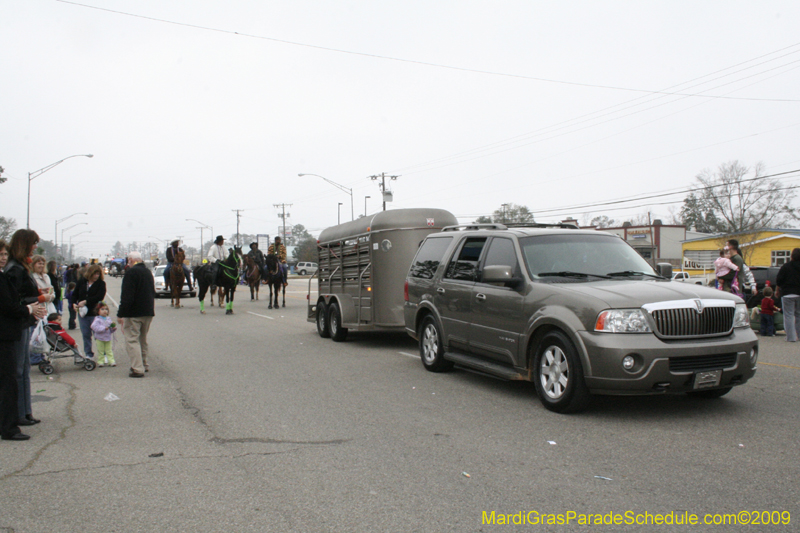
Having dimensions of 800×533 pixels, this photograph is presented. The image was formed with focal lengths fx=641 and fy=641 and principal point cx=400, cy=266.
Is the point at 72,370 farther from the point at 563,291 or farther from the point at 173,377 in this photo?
the point at 563,291

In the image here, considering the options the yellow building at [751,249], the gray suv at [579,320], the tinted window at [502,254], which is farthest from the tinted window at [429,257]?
the yellow building at [751,249]

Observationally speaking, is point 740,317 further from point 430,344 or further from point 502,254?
point 430,344

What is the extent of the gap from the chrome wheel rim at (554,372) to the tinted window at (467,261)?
179cm

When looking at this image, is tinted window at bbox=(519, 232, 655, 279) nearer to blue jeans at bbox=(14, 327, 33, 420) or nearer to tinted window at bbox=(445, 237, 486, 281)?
tinted window at bbox=(445, 237, 486, 281)

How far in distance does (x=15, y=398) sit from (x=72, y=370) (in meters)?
4.58

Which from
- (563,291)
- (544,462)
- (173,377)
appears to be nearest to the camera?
(544,462)

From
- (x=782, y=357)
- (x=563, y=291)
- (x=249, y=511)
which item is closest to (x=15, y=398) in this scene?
(x=249, y=511)

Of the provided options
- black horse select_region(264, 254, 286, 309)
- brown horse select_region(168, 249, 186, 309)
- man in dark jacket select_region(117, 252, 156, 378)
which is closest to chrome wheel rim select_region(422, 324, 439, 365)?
man in dark jacket select_region(117, 252, 156, 378)

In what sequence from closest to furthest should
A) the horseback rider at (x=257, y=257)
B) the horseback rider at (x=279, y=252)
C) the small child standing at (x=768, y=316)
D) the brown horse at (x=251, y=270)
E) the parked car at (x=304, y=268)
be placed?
the small child standing at (x=768, y=316) < the horseback rider at (x=279, y=252) < the horseback rider at (x=257, y=257) < the brown horse at (x=251, y=270) < the parked car at (x=304, y=268)

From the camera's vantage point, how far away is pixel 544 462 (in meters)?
4.99

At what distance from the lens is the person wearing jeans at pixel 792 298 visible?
12.1 m

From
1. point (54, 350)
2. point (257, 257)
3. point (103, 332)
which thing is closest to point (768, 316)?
point (103, 332)

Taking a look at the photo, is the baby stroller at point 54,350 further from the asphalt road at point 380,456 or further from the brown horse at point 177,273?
the brown horse at point 177,273

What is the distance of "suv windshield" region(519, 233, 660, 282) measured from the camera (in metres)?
7.23
